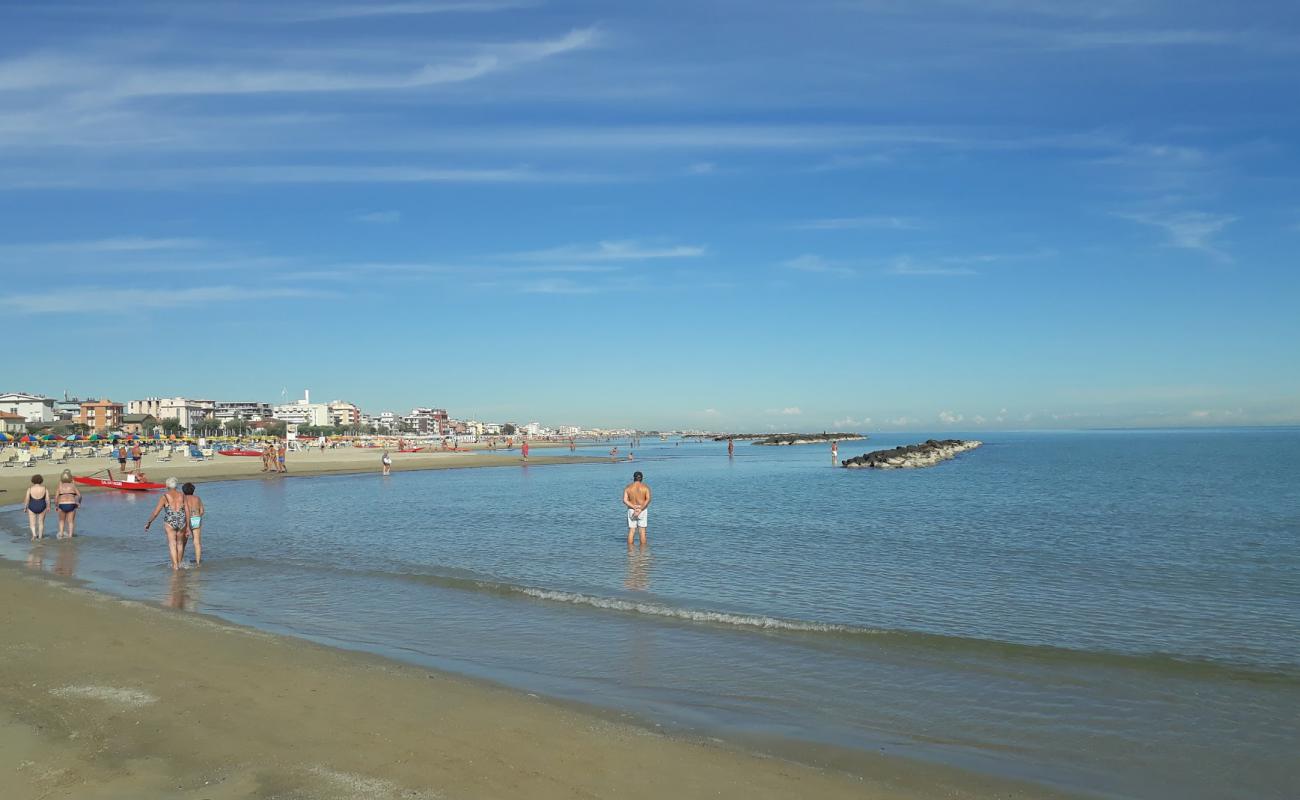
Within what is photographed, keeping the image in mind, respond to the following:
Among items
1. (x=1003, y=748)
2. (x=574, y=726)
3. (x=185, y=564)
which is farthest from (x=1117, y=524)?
(x=185, y=564)

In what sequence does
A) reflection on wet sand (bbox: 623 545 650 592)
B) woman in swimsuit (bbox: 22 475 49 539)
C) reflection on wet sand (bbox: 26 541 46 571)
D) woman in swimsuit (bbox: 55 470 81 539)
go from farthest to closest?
woman in swimsuit (bbox: 55 470 81 539) → woman in swimsuit (bbox: 22 475 49 539) → reflection on wet sand (bbox: 26 541 46 571) → reflection on wet sand (bbox: 623 545 650 592)

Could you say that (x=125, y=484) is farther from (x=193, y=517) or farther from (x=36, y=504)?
(x=193, y=517)

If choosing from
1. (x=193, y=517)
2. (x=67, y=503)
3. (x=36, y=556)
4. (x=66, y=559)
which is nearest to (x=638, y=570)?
(x=193, y=517)

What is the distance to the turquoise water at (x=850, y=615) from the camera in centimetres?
729

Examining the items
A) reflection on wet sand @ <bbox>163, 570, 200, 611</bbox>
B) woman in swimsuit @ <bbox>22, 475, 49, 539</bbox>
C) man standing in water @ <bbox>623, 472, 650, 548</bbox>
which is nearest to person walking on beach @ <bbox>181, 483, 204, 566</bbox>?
reflection on wet sand @ <bbox>163, 570, 200, 611</bbox>

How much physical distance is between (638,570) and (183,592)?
763cm

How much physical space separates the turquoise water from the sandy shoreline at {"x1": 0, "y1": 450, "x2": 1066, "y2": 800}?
676 millimetres

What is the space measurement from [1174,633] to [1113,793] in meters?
6.06

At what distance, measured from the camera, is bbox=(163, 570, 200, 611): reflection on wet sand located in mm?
12446

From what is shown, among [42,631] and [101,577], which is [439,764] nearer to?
[42,631]

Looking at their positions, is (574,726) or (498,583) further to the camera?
(498,583)

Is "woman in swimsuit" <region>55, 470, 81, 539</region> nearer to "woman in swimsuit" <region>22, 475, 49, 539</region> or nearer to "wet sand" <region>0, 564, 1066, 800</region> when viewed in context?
"woman in swimsuit" <region>22, 475, 49, 539</region>

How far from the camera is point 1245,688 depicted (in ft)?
28.2

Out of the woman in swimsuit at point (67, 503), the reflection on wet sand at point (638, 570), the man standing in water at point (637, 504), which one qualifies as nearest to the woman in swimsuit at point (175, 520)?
the woman in swimsuit at point (67, 503)
